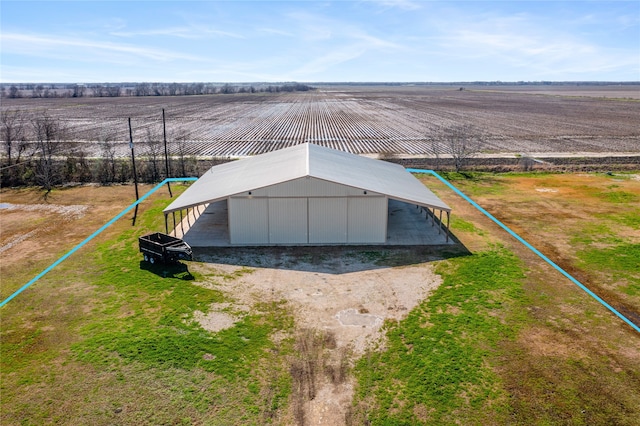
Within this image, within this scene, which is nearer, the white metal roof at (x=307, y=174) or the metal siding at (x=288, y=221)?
the metal siding at (x=288, y=221)

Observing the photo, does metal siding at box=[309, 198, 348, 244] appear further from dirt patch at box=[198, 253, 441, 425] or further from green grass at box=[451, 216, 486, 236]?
green grass at box=[451, 216, 486, 236]

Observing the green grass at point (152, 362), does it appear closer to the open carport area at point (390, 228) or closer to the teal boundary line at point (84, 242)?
the teal boundary line at point (84, 242)

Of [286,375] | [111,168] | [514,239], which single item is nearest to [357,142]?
[111,168]

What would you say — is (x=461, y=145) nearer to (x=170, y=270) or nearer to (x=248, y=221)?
(x=248, y=221)

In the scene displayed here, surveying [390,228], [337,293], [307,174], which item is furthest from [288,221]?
[390,228]

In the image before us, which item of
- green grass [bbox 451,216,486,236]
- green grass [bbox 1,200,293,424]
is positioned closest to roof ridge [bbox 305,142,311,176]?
green grass [bbox 1,200,293,424]

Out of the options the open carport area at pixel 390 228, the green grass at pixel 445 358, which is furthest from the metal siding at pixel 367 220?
the green grass at pixel 445 358
